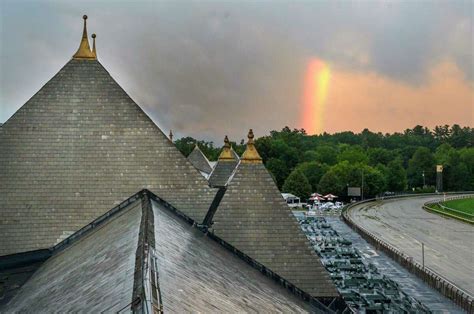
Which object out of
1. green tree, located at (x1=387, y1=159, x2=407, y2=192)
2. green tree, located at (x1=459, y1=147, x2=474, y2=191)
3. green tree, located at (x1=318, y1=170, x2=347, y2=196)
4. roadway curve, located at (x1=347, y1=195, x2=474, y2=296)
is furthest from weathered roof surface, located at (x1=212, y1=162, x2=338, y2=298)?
green tree, located at (x1=459, y1=147, x2=474, y2=191)

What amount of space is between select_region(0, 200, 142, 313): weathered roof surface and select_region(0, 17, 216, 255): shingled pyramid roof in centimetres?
248

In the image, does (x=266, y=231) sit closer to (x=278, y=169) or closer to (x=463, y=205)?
(x=463, y=205)

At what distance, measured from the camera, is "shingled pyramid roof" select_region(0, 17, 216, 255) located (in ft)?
60.6

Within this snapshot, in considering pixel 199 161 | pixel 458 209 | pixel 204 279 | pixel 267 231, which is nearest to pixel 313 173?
pixel 458 209

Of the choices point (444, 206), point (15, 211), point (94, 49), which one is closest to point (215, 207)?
point (15, 211)

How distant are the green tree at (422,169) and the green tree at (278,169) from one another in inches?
1871

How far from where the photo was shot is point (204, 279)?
1084cm

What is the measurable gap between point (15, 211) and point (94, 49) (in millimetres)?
6209

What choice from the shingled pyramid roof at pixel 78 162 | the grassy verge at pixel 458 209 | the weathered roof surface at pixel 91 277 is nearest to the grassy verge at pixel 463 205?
the grassy verge at pixel 458 209

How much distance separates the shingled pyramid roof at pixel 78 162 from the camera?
1847 cm

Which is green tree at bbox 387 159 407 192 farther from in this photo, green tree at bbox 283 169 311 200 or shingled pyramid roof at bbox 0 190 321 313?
shingled pyramid roof at bbox 0 190 321 313

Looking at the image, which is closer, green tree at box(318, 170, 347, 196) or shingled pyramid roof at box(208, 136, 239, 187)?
shingled pyramid roof at box(208, 136, 239, 187)

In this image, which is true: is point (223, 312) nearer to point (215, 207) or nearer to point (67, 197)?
point (215, 207)

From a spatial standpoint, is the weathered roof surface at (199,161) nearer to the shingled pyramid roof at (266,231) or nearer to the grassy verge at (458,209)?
the shingled pyramid roof at (266,231)
